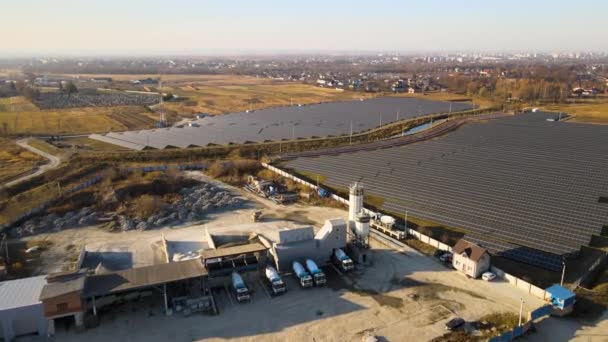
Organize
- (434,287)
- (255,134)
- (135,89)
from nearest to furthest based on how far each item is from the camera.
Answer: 1. (434,287)
2. (255,134)
3. (135,89)

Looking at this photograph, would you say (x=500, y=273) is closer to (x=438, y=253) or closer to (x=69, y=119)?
(x=438, y=253)

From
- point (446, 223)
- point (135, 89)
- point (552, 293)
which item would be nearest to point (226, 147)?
point (446, 223)

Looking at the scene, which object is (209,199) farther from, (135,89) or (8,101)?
(135,89)

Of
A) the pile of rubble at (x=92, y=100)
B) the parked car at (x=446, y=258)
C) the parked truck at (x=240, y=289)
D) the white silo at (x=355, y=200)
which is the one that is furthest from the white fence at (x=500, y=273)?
the pile of rubble at (x=92, y=100)

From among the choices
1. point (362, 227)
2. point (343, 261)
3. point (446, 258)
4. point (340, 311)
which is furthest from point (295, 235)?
point (446, 258)

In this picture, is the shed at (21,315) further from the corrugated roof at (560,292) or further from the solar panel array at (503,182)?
the solar panel array at (503,182)

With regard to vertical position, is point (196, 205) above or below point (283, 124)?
below
